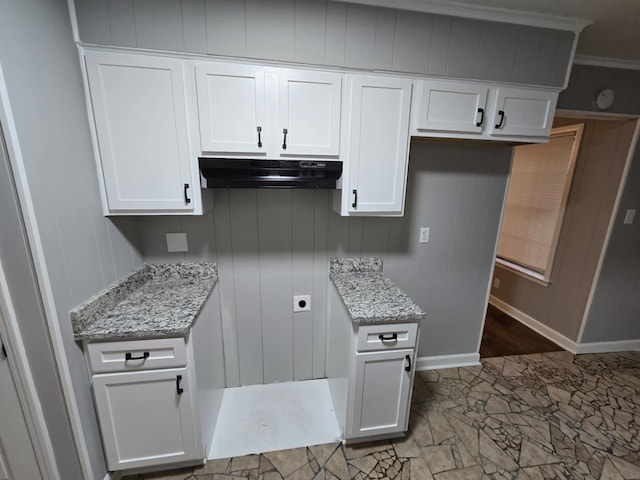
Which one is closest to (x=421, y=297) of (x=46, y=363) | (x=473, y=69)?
(x=473, y=69)

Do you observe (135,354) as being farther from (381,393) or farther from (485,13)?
(485,13)

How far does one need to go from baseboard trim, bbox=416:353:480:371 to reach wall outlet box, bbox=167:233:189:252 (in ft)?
7.01

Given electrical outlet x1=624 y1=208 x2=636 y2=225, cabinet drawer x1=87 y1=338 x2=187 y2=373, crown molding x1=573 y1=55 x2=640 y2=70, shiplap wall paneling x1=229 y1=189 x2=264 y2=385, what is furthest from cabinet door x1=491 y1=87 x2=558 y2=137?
cabinet drawer x1=87 y1=338 x2=187 y2=373

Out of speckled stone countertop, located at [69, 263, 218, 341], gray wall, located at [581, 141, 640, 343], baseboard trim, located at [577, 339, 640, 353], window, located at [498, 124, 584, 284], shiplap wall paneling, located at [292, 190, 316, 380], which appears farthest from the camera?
window, located at [498, 124, 584, 284]

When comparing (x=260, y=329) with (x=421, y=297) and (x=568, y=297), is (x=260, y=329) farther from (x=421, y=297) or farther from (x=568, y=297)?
(x=568, y=297)

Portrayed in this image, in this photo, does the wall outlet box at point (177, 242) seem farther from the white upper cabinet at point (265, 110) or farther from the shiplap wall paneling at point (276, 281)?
the white upper cabinet at point (265, 110)

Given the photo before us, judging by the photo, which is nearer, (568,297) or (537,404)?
(537,404)

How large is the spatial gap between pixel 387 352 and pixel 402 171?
3.48 feet

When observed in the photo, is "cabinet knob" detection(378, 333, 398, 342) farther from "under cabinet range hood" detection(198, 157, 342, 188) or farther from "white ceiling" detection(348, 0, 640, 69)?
"white ceiling" detection(348, 0, 640, 69)

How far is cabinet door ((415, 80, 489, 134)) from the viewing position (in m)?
1.51

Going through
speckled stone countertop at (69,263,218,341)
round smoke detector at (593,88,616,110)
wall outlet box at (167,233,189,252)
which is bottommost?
speckled stone countertop at (69,263,218,341)

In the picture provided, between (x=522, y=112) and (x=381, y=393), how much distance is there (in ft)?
6.32

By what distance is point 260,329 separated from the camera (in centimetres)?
198

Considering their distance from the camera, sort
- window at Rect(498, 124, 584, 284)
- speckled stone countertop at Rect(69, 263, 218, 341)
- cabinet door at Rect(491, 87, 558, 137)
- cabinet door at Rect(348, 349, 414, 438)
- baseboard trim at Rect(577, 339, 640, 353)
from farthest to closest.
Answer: window at Rect(498, 124, 584, 284) → baseboard trim at Rect(577, 339, 640, 353) → cabinet door at Rect(491, 87, 558, 137) → cabinet door at Rect(348, 349, 414, 438) → speckled stone countertop at Rect(69, 263, 218, 341)
